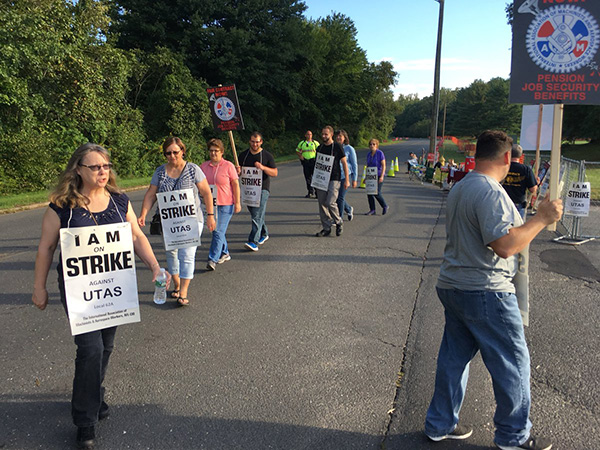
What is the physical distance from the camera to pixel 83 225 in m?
2.97

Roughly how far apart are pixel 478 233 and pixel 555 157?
2.07m

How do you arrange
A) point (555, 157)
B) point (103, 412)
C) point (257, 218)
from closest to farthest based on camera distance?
point (103, 412) → point (555, 157) → point (257, 218)

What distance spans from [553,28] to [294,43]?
38.4 m

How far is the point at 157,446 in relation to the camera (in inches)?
114

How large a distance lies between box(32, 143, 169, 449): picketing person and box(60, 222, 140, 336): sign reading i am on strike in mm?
44

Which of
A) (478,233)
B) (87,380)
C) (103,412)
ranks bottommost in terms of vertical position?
(103,412)

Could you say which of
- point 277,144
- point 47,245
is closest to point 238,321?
point 47,245

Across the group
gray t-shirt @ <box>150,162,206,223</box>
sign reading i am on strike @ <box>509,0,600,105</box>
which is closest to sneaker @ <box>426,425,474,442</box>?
sign reading i am on strike @ <box>509,0,600,105</box>

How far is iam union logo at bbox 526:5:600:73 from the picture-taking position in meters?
4.61

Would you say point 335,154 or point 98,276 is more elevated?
point 335,154

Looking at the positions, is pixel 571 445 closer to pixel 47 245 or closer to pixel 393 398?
pixel 393 398

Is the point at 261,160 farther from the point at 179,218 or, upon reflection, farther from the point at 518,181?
the point at 518,181

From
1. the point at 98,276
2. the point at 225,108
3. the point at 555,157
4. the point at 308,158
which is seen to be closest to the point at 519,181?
the point at 555,157

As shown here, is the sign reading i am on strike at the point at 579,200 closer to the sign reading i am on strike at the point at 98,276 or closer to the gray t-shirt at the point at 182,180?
the gray t-shirt at the point at 182,180
